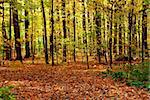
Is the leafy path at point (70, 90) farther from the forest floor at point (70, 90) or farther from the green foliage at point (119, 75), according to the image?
the green foliage at point (119, 75)

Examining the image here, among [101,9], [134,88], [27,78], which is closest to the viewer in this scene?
[134,88]

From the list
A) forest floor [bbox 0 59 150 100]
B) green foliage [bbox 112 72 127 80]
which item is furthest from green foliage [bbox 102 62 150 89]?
forest floor [bbox 0 59 150 100]

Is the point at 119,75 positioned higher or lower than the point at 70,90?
higher

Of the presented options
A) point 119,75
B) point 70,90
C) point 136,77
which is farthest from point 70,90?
point 119,75

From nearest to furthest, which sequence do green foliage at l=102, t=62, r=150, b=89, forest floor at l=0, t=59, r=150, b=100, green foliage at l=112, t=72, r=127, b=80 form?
forest floor at l=0, t=59, r=150, b=100 < green foliage at l=102, t=62, r=150, b=89 < green foliage at l=112, t=72, r=127, b=80

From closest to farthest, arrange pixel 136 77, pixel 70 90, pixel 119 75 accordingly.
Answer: pixel 70 90 → pixel 136 77 → pixel 119 75

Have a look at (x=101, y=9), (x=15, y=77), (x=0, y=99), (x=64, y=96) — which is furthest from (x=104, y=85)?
(x=101, y=9)

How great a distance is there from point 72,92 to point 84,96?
0.85 m

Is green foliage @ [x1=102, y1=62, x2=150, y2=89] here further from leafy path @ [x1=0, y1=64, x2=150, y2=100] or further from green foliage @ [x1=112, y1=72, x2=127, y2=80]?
leafy path @ [x1=0, y1=64, x2=150, y2=100]

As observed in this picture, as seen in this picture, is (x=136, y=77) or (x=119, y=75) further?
(x=119, y=75)

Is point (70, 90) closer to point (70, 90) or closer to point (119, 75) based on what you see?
point (70, 90)

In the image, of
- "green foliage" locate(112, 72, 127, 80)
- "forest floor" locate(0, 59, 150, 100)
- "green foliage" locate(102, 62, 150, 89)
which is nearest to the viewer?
"forest floor" locate(0, 59, 150, 100)

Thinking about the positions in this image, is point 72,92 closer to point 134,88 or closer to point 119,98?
point 119,98

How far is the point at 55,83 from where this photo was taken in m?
15.2
